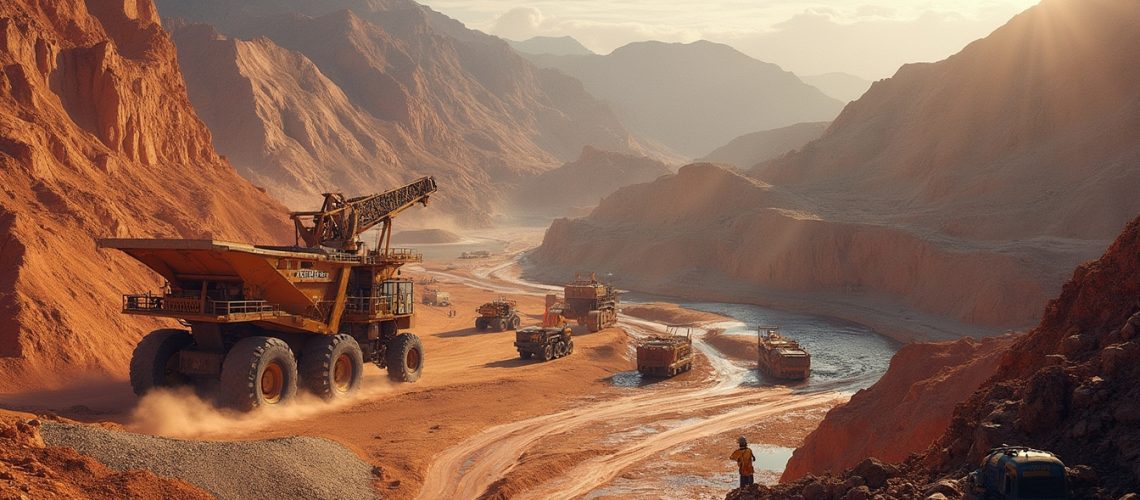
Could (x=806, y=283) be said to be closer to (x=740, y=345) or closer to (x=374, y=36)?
(x=740, y=345)

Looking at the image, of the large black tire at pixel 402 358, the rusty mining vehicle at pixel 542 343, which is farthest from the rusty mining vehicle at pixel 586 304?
the large black tire at pixel 402 358

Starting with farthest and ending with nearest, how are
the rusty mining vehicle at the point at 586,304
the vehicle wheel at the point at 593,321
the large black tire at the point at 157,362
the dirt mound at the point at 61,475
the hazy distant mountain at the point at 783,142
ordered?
the hazy distant mountain at the point at 783,142 → the rusty mining vehicle at the point at 586,304 → the vehicle wheel at the point at 593,321 → the large black tire at the point at 157,362 → the dirt mound at the point at 61,475

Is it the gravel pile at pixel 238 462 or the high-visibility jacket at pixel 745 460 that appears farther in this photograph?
the high-visibility jacket at pixel 745 460

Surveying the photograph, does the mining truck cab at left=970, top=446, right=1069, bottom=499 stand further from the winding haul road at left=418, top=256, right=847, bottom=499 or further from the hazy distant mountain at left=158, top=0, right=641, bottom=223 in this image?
the hazy distant mountain at left=158, top=0, right=641, bottom=223

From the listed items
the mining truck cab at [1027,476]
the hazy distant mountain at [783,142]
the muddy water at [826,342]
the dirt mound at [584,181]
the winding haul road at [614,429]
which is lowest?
the winding haul road at [614,429]

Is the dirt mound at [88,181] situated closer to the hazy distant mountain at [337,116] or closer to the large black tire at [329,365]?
the large black tire at [329,365]

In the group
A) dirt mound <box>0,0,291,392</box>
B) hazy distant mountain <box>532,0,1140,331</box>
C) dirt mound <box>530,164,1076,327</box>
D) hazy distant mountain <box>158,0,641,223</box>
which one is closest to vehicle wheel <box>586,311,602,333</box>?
dirt mound <box>0,0,291,392</box>

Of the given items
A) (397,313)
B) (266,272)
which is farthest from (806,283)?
(266,272)
